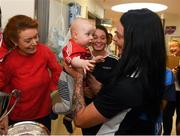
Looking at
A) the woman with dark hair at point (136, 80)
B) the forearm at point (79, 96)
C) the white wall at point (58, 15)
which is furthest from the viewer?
the white wall at point (58, 15)

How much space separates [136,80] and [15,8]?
1.40 meters

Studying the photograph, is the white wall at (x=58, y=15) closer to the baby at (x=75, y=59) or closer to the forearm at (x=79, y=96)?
the baby at (x=75, y=59)

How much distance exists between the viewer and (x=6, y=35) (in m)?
1.64

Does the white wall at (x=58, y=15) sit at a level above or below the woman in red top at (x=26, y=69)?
above

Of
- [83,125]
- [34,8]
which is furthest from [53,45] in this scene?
[83,125]

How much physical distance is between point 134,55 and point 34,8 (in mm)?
1336

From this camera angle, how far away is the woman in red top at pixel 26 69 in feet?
5.33

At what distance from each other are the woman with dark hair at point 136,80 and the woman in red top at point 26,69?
75 centimetres

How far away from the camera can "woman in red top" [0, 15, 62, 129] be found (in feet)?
5.33

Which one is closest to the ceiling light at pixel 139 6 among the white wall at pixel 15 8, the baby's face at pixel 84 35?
the white wall at pixel 15 8

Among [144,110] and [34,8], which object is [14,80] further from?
[144,110]

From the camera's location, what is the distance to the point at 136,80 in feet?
3.17

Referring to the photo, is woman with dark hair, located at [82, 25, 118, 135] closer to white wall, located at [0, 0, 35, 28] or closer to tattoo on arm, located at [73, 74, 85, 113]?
tattoo on arm, located at [73, 74, 85, 113]

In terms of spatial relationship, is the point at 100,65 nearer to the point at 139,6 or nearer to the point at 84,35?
the point at 84,35
